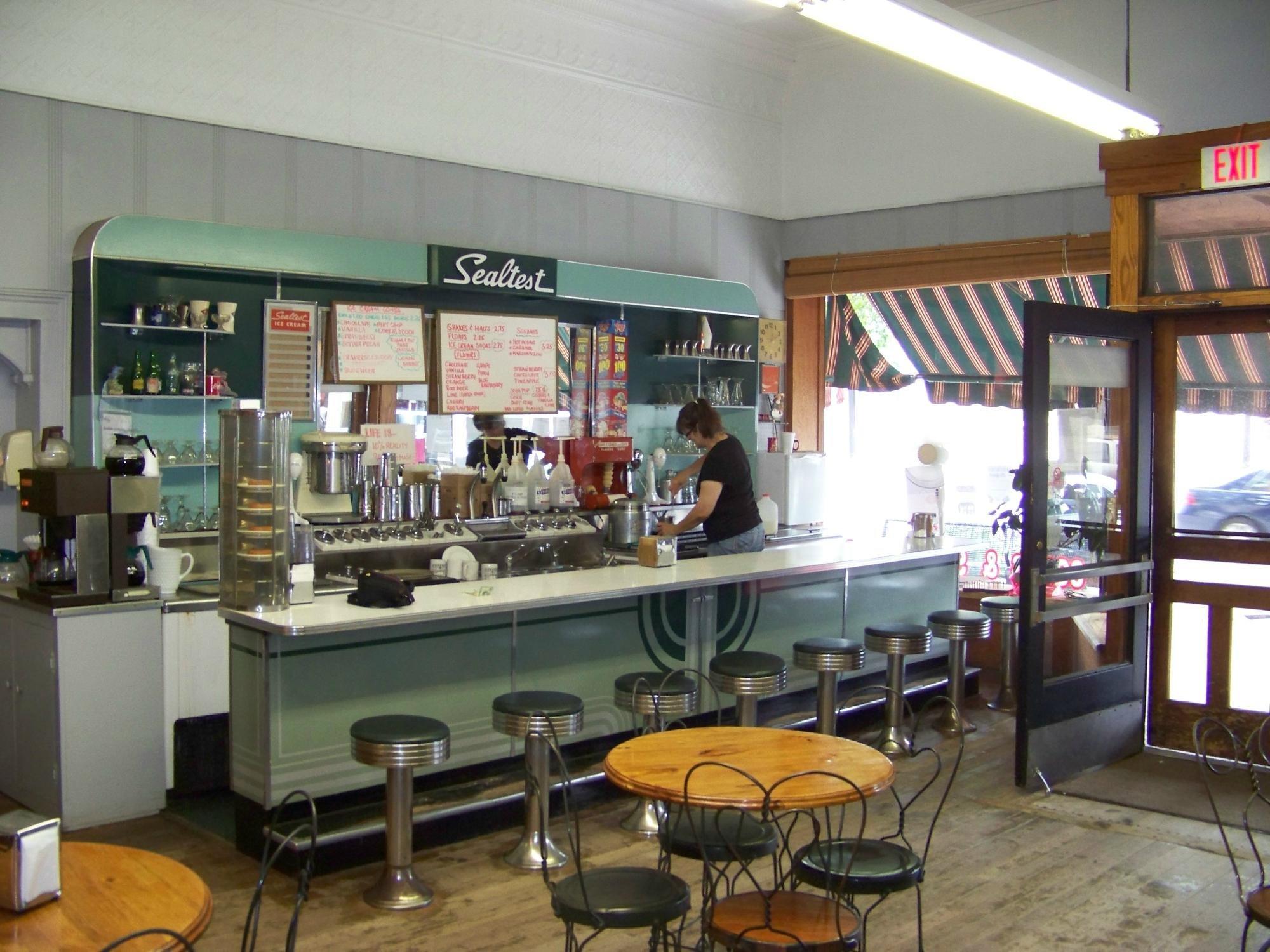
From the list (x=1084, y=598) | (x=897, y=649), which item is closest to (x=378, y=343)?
(x=897, y=649)

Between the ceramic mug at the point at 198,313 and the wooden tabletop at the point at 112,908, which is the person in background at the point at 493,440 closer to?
the ceramic mug at the point at 198,313

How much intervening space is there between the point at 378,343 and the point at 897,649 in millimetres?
3252

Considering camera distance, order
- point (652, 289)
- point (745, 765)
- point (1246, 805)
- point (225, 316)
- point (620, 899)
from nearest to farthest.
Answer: point (620, 899) → point (745, 765) → point (1246, 805) → point (225, 316) → point (652, 289)

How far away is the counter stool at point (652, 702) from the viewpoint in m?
4.93

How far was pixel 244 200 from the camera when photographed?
6484 millimetres

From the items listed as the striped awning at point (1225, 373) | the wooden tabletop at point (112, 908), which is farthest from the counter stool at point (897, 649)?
the wooden tabletop at point (112, 908)

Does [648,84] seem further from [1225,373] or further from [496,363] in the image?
[1225,373]

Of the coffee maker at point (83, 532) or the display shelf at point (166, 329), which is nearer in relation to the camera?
the coffee maker at point (83, 532)

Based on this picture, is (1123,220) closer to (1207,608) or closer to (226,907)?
(1207,608)

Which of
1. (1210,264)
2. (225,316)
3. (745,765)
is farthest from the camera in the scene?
(225,316)

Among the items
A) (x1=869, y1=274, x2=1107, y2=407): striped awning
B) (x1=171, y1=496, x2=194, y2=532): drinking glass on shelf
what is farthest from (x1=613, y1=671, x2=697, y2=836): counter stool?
(x1=869, y1=274, x2=1107, y2=407): striped awning

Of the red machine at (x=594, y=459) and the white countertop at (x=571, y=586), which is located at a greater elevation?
the red machine at (x=594, y=459)

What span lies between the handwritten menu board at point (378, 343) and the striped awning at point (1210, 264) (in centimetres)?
394

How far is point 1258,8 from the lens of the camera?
23.2ft
